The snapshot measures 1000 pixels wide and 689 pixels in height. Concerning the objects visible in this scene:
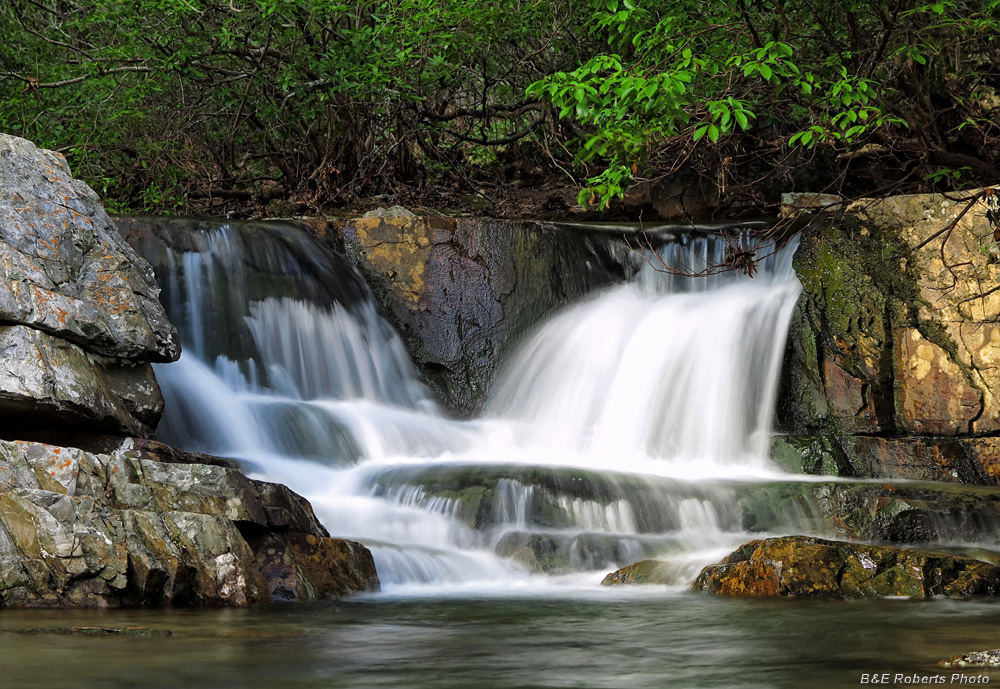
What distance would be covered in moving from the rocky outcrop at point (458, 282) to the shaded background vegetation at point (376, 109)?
133cm

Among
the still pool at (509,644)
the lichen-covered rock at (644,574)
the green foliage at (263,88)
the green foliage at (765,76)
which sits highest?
the green foliage at (263,88)

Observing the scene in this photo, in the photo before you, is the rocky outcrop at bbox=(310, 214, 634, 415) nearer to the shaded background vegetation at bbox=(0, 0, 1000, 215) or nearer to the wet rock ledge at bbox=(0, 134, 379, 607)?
the shaded background vegetation at bbox=(0, 0, 1000, 215)

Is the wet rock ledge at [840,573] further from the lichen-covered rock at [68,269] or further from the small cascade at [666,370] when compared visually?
the lichen-covered rock at [68,269]

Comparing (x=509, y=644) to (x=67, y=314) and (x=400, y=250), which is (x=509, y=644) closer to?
(x=67, y=314)

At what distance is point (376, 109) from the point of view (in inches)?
529

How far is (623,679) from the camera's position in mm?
3613

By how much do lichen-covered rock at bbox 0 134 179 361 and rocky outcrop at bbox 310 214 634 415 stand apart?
345cm

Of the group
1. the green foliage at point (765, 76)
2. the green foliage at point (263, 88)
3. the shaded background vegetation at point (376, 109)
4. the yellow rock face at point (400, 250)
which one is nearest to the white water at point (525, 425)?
the yellow rock face at point (400, 250)

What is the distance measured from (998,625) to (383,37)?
1008 cm

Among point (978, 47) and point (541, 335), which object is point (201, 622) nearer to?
point (541, 335)

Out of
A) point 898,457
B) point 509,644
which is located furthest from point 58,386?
point 898,457

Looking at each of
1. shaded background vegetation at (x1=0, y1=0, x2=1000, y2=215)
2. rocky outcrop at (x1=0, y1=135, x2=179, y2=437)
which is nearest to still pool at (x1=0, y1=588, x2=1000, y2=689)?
rocky outcrop at (x1=0, y1=135, x2=179, y2=437)

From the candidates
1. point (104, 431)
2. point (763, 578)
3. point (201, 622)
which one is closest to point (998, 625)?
point (763, 578)

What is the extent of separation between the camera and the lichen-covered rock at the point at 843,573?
5715 mm
